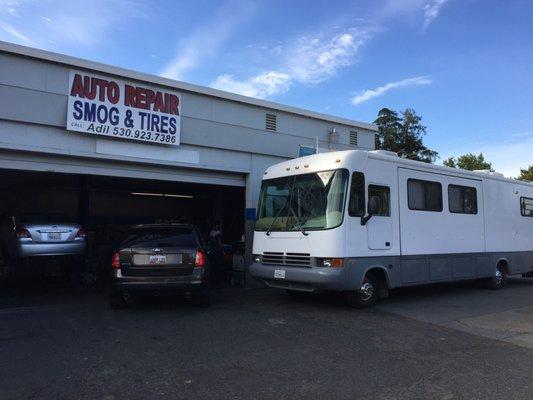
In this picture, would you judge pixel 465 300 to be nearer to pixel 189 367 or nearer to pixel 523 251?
pixel 523 251

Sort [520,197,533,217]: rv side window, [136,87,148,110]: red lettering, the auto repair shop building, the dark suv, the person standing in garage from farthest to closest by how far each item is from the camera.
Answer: [520,197,533,217]: rv side window
the person standing in garage
[136,87,148,110]: red lettering
the auto repair shop building
the dark suv

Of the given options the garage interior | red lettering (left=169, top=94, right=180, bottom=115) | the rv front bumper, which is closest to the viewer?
the rv front bumper

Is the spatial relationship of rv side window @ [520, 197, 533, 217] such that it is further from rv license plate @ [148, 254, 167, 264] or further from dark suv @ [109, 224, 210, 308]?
rv license plate @ [148, 254, 167, 264]

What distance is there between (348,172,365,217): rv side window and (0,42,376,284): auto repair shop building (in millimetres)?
4634

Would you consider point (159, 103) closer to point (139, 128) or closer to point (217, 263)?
point (139, 128)

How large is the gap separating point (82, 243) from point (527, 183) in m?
12.9

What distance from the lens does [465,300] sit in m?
11.4

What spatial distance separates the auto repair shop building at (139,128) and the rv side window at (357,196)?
4.63 m

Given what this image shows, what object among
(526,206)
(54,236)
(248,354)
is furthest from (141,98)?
(526,206)

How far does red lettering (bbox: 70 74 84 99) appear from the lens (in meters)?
10.7

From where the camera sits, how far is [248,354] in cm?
634

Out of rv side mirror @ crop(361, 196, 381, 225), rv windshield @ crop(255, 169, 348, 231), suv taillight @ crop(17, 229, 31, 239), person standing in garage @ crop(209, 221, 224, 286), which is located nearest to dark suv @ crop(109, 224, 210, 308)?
rv windshield @ crop(255, 169, 348, 231)

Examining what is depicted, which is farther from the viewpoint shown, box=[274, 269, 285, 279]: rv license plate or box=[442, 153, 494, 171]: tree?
box=[442, 153, 494, 171]: tree

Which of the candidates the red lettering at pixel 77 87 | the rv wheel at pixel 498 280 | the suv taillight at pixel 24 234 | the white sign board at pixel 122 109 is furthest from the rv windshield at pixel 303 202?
the rv wheel at pixel 498 280
